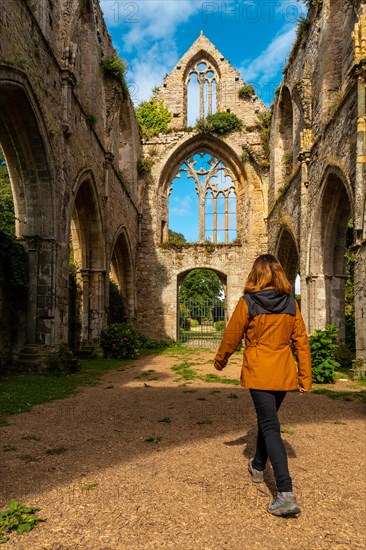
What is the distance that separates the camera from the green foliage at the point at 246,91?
18484mm

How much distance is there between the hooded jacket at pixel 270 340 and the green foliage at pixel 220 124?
17.1 metres

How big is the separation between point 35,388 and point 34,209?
3.65 m

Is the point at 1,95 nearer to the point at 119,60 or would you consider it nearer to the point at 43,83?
the point at 43,83

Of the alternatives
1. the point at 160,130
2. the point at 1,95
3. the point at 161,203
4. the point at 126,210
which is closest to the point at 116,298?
the point at 126,210

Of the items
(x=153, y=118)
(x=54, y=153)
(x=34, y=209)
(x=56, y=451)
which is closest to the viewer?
(x=56, y=451)

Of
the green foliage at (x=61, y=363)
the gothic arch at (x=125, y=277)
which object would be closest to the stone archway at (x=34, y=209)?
the green foliage at (x=61, y=363)

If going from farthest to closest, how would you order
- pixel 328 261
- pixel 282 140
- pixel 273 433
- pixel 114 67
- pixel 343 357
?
pixel 282 140, pixel 114 67, pixel 328 261, pixel 343 357, pixel 273 433

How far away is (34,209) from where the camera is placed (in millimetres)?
7910

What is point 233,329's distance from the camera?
8.56 ft

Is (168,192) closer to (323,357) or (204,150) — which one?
(204,150)

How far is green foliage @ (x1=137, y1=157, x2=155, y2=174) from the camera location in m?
18.0

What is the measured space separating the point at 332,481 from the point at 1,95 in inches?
292

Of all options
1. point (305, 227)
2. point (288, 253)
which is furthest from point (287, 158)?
point (305, 227)

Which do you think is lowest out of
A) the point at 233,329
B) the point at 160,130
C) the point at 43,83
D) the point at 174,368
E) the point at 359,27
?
the point at 174,368
